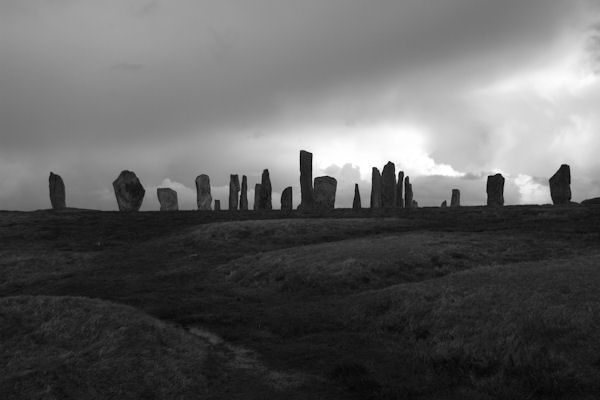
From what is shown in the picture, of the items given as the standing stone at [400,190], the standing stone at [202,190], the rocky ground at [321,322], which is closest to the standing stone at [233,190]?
the standing stone at [202,190]

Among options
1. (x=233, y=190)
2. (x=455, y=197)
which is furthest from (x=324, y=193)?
(x=455, y=197)

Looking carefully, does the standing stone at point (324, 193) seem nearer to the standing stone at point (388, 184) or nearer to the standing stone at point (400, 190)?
the standing stone at point (388, 184)

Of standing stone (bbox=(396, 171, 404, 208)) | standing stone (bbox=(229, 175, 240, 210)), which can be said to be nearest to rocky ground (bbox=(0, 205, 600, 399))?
standing stone (bbox=(396, 171, 404, 208))

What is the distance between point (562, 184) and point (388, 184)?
1827cm

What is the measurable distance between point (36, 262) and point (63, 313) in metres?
20.2

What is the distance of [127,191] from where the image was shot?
58062 millimetres

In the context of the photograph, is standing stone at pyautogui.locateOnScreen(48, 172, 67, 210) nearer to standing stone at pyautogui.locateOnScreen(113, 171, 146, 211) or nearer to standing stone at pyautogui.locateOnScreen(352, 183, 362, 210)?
standing stone at pyautogui.locateOnScreen(113, 171, 146, 211)

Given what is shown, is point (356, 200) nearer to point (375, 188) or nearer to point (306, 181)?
point (375, 188)

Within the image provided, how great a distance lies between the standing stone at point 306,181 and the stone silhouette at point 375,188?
476 inches

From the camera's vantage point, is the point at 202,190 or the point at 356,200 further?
the point at 356,200

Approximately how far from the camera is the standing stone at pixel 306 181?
57.2 meters

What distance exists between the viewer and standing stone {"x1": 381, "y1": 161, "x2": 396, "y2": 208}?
6012 cm

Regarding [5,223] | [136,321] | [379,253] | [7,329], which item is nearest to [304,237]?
[379,253]

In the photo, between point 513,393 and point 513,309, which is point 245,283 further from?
point 513,393
